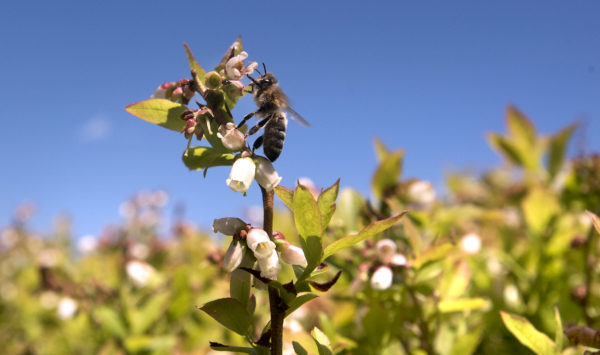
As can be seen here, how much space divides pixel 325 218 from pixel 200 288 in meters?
2.12

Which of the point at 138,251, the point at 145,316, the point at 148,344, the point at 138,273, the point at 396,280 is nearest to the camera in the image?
the point at 396,280

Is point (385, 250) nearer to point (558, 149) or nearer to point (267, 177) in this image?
point (267, 177)

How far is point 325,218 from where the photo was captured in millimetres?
904

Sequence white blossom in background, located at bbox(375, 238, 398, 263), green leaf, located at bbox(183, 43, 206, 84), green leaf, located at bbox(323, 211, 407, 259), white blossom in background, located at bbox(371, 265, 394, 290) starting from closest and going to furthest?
green leaf, located at bbox(323, 211, 407, 259)
green leaf, located at bbox(183, 43, 206, 84)
white blossom in background, located at bbox(371, 265, 394, 290)
white blossom in background, located at bbox(375, 238, 398, 263)

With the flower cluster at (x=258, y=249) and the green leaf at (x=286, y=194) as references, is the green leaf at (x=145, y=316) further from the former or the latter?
the green leaf at (x=286, y=194)

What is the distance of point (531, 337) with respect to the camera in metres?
1.03

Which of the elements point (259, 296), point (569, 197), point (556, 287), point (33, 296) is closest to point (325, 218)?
point (259, 296)

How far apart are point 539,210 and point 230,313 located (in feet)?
5.99

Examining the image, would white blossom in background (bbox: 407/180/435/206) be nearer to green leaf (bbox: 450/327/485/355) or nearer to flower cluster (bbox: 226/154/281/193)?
green leaf (bbox: 450/327/485/355)

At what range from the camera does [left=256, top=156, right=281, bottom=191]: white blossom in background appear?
3.07 ft

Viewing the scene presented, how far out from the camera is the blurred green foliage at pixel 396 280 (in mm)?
1481

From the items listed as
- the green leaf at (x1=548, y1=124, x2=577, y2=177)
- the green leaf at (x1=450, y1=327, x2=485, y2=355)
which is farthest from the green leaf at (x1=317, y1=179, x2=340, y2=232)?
the green leaf at (x1=548, y1=124, x2=577, y2=177)

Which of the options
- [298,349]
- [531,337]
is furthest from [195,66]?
[531,337]

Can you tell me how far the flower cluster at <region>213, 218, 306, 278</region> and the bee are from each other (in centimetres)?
28
